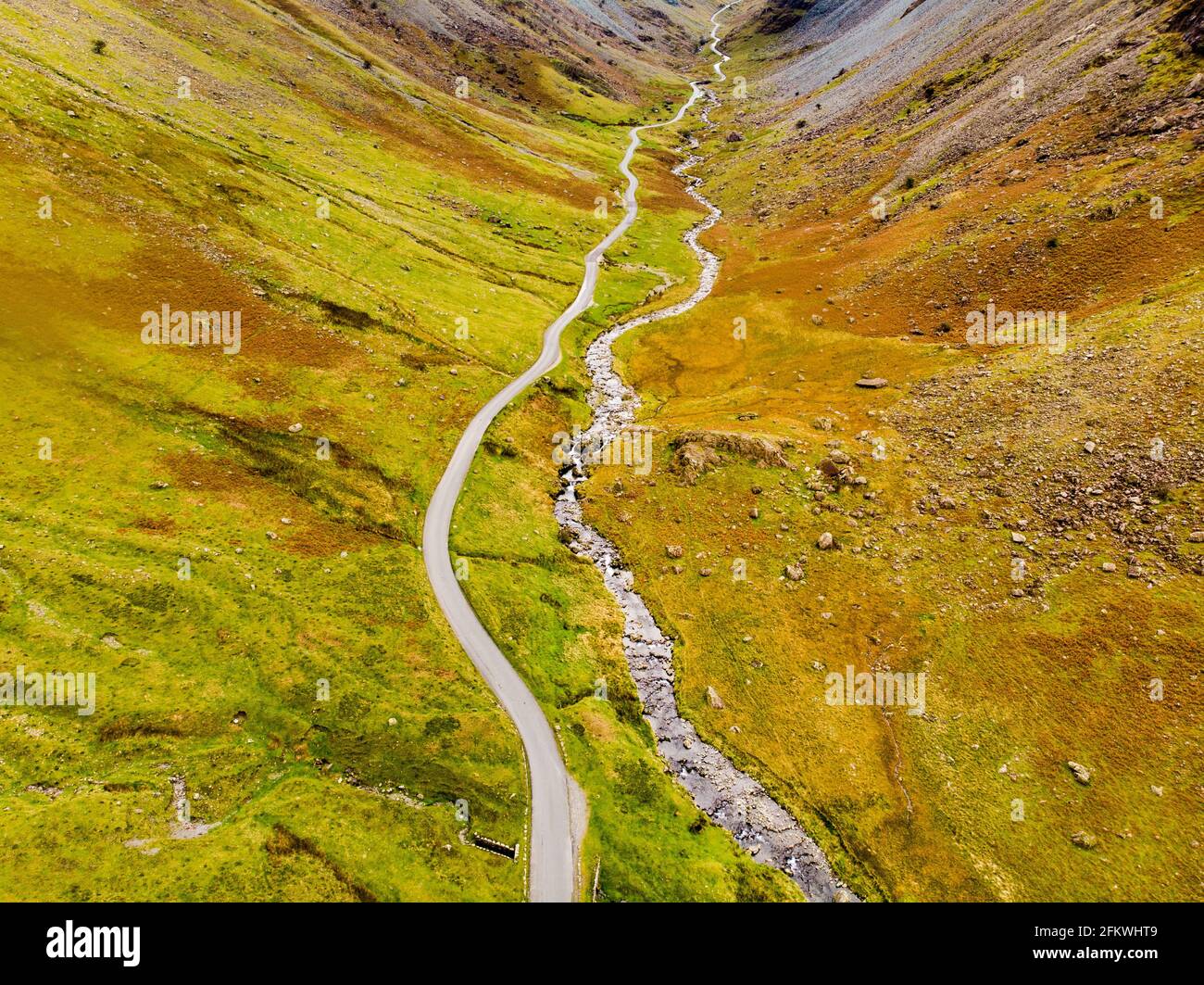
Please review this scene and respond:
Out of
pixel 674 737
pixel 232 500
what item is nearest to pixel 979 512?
pixel 674 737

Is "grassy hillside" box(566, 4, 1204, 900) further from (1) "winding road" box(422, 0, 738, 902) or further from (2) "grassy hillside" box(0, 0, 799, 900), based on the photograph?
(2) "grassy hillside" box(0, 0, 799, 900)

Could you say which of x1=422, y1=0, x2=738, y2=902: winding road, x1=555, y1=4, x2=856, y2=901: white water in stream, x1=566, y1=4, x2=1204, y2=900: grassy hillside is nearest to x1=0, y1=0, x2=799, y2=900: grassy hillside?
x1=422, y1=0, x2=738, y2=902: winding road

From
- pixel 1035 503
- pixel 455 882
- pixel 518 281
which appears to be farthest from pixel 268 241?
pixel 1035 503

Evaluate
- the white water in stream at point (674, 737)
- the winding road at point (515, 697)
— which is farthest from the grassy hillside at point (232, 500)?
the white water in stream at point (674, 737)

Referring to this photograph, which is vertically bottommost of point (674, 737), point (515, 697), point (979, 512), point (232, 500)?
point (674, 737)

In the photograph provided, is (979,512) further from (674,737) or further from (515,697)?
(515,697)

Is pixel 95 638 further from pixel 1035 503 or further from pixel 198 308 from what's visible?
pixel 1035 503

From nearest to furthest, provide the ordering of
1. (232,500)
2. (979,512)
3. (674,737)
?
(674,737) → (232,500) → (979,512)
